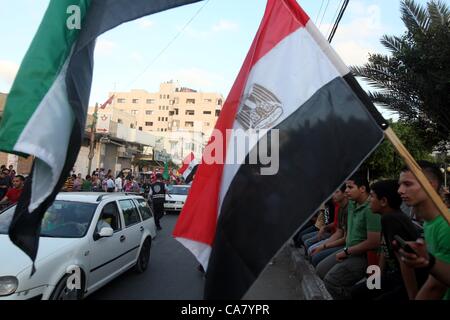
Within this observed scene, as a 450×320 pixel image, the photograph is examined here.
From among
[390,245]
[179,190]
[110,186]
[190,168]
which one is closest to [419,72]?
[390,245]

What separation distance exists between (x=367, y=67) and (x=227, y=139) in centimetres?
737

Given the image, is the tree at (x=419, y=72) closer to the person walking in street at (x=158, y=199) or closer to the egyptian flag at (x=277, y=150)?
the egyptian flag at (x=277, y=150)

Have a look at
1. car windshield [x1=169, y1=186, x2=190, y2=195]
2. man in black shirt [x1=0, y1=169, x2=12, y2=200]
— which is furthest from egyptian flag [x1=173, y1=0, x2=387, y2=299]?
car windshield [x1=169, y1=186, x2=190, y2=195]

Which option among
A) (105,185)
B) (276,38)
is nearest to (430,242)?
(276,38)

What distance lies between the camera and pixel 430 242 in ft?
9.84

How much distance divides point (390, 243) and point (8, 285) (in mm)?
3812

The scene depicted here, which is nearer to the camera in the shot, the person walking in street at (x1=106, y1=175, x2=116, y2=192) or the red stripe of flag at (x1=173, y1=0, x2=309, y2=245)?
the red stripe of flag at (x1=173, y1=0, x2=309, y2=245)

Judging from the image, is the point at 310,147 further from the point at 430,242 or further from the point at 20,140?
the point at 20,140

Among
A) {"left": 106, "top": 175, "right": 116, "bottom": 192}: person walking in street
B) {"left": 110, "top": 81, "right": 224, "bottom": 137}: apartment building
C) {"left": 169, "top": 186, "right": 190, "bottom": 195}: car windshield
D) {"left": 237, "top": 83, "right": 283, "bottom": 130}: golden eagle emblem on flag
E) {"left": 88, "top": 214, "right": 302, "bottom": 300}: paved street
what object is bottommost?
{"left": 88, "top": 214, "right": 302, "bottom": 300}: paved street

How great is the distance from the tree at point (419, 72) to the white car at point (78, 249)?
Result: 609cm

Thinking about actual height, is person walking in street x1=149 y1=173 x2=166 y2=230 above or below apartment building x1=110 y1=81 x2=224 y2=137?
below

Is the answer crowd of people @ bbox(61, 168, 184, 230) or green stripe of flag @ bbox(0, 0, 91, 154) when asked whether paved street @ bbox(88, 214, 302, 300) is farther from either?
crowd of people @ bbox(61, 168, 184, 230)

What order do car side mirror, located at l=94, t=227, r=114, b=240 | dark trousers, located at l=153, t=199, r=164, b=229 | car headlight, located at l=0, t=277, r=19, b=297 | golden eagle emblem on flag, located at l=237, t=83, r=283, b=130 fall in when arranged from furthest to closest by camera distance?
dark trousers, located at l=153, t=199, r=164, b=229, car side mirror, located at l=94, t=227, r=114, b=240, car headlight, located at l=0, t=277, r=19, b=297, golden eagle emblem on flag, located at l=237, t=83, r=283, b=130

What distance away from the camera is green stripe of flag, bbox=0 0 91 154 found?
245cm
